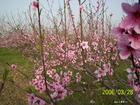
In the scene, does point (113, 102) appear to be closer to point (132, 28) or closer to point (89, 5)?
point (89, 5)

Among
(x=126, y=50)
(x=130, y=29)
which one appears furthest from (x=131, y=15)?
(x=126, y=50)

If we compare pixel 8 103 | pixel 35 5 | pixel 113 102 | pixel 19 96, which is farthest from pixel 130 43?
pixel 19 96

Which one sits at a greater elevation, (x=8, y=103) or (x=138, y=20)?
(x=138, y=20)

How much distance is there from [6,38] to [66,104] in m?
29.6

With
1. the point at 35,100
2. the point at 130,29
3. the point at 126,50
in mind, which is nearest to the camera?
the point at 130,29

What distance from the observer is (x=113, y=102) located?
5.36 m

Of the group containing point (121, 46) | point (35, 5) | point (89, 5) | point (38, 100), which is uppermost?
point (89, 5)

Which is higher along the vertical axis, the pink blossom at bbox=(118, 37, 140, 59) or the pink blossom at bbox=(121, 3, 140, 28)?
the pink blossom at bbox=(121, 3, 140, 28)

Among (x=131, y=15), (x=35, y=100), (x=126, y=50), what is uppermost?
(x=131, y=15)

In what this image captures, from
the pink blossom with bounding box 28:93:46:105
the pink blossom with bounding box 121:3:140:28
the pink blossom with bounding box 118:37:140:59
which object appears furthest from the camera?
the pink blossom with bounding box 28:93:46:105

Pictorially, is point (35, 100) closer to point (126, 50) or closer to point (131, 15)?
point (126, 50)

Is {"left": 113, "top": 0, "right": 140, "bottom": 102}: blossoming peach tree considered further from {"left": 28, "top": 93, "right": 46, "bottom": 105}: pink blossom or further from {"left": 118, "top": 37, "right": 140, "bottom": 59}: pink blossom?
{"left": 28, "top": 93, "right": 46, "bottom": 105}: pink blossom

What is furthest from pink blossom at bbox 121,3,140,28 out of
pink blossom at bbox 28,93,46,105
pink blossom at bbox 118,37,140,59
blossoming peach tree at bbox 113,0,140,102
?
pink blossom at bbox 28,93,46,105

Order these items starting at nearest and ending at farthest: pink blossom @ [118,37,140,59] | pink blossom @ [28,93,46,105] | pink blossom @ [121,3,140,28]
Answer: pink blossom @ [121,3,140,28]
pink blossom @ [118,37,140,59]
pink blossom @ [28,93,46,105]
